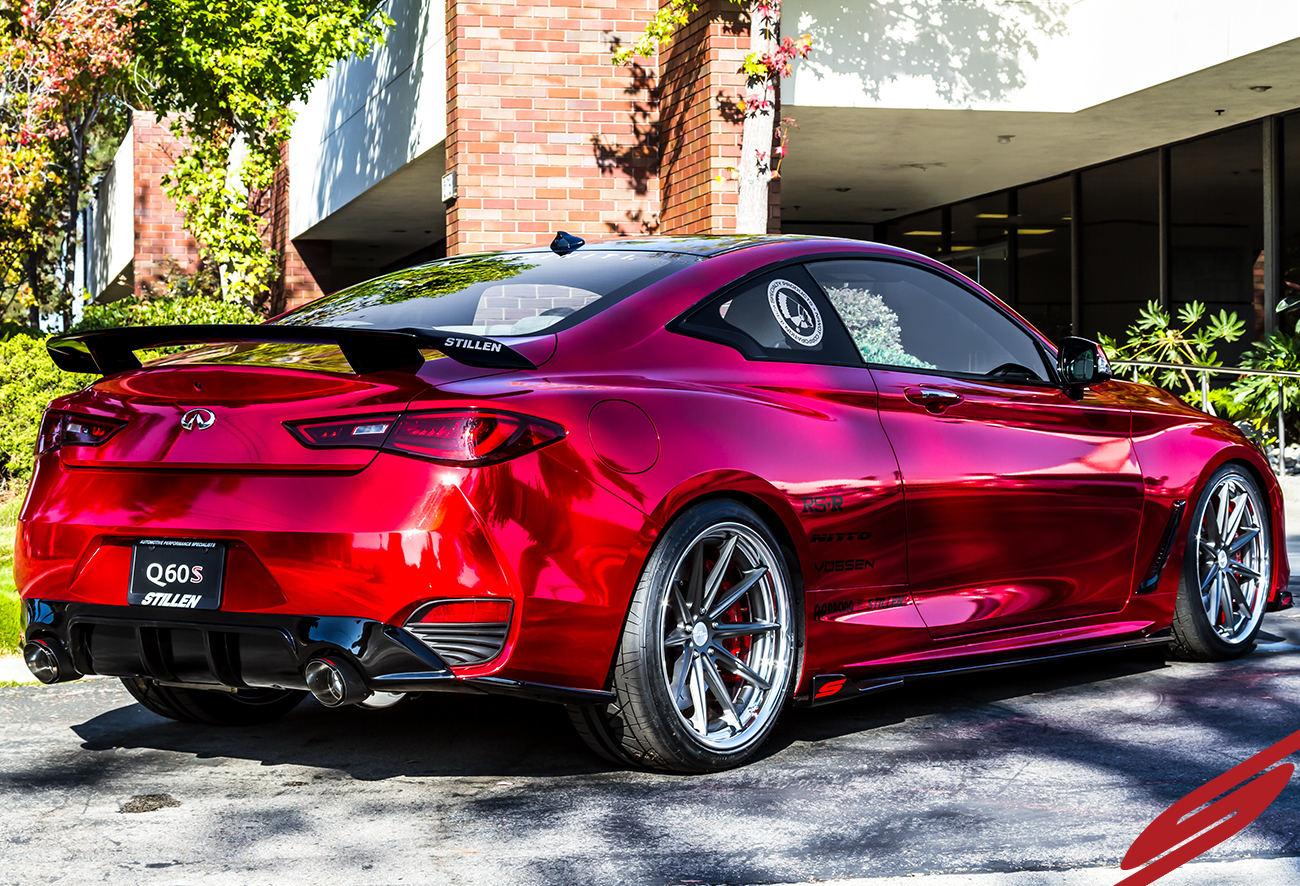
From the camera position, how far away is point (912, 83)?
13.7 m

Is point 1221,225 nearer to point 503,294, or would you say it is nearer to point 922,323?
point 922,323

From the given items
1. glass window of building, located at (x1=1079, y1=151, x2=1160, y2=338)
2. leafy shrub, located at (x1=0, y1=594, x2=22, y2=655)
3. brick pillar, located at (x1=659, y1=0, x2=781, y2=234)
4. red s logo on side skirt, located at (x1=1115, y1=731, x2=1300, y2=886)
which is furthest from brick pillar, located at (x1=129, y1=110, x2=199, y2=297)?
red s logo on side skirt, located at (x1=1115, y1=731, x2=1300, y2=886)

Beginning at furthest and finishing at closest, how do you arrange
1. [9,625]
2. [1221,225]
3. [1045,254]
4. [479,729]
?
[1045,254] → [1221,225] → [9,625] → [479,729]

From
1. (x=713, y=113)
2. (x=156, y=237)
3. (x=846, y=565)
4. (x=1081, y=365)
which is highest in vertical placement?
(x=156, y=237)

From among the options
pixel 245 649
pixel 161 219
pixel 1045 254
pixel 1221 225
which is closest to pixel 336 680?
pixel 245 649

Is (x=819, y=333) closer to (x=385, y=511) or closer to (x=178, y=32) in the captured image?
(x=385, y=511)

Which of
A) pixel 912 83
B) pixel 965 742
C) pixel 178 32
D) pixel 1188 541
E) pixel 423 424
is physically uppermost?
pixel 178 32

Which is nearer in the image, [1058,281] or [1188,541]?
[1188,541]

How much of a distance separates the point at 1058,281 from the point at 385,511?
1622cm

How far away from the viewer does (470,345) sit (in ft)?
12.6

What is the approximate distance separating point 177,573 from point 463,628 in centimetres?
78

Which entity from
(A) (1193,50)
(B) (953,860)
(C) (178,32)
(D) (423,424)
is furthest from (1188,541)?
(C) (178,32)

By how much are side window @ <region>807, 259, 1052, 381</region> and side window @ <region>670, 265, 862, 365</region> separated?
87 millimetres

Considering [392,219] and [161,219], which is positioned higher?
[161,219]
